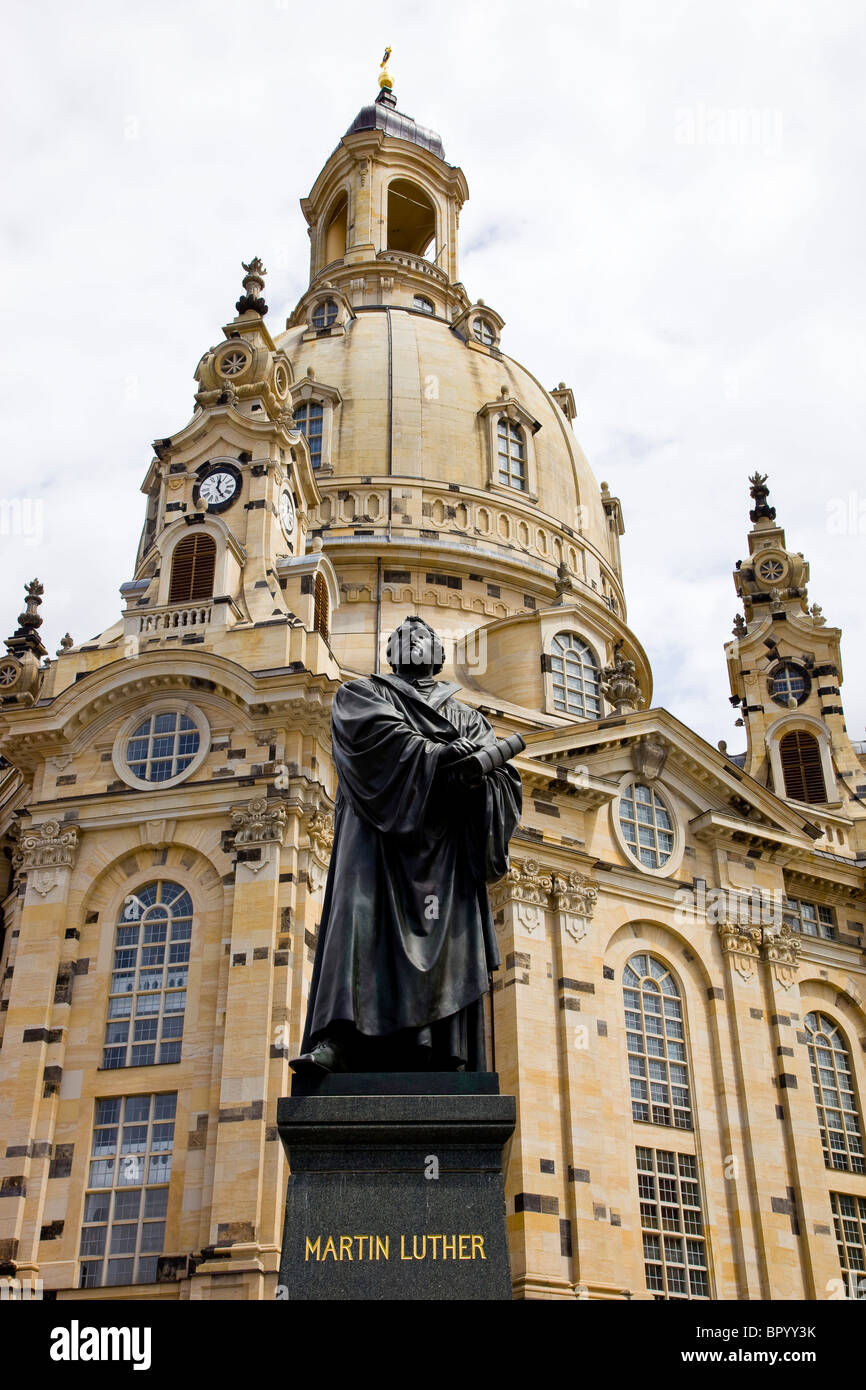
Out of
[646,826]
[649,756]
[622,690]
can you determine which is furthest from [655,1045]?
[622,690]

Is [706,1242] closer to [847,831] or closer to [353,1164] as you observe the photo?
[847,831]

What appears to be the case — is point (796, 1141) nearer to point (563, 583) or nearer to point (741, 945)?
point (741, 945)

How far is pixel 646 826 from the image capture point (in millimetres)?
37344

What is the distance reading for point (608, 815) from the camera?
3688cm

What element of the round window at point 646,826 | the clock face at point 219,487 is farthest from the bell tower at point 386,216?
the round window at point 646,826

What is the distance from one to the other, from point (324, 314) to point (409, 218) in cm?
1630

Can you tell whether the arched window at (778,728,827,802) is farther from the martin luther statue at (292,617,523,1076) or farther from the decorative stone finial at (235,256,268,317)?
the martin luther statue at (292,617,523,1076)

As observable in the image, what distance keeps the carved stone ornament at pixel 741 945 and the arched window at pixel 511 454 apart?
64.1 feet

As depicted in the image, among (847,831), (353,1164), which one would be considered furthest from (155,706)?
(353,1164)

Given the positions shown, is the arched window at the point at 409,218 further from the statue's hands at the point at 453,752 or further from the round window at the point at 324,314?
the statue's hands at the point at 453,752

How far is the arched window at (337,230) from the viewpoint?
66.7 meters

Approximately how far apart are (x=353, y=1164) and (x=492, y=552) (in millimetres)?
39055

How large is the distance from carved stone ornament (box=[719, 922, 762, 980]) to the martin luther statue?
28150 millimetres

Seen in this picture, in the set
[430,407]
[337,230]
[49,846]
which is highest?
[337,230]
